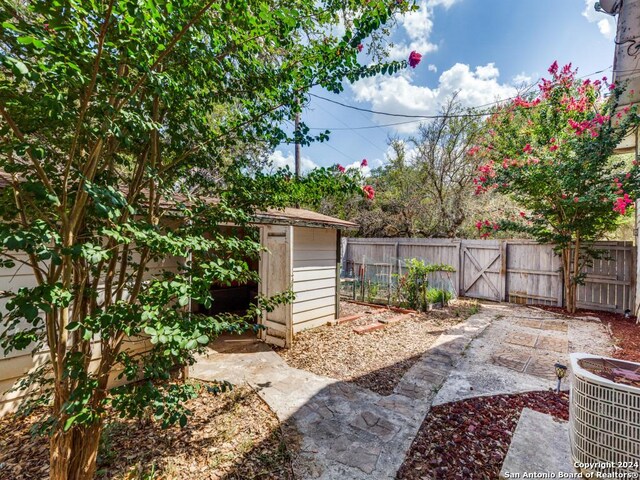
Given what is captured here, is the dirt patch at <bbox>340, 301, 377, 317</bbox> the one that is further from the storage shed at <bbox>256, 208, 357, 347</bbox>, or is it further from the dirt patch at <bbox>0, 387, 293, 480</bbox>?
the dirt patch at <bbox>0, 387, 293, 480</bbox>

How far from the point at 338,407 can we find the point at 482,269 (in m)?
7.43

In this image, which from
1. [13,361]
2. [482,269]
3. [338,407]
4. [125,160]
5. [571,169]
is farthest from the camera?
[482,269]

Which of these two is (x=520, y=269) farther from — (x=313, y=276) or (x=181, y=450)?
(x=181, y=450)

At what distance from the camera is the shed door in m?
4.79

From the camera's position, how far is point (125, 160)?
1.83 meters

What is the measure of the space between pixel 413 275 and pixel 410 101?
7.20 meters

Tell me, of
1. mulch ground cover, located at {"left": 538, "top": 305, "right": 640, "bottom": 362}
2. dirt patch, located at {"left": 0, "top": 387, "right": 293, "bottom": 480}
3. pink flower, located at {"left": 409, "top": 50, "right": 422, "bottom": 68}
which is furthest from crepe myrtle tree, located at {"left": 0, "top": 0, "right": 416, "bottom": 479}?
mulch ground cover, located at {"left": 538, "top": 305, "right": 640, "bottom": 362}

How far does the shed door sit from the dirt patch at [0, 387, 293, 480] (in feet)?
6.37

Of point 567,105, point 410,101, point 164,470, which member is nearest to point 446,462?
point 164,470

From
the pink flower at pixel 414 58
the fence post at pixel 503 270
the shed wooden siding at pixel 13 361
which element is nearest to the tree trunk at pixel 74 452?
the shed wooden siding at pixel 13 361

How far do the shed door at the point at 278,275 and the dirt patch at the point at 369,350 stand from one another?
0.32m

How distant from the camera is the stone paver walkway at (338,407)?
2.28 metres

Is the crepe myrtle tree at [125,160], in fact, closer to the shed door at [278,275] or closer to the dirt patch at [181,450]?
the dirt patch at [181,450]

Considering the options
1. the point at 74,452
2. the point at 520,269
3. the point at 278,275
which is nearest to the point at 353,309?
the point at 278,275
